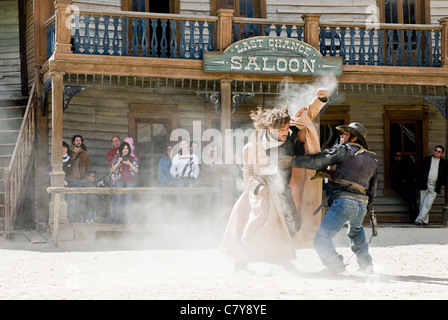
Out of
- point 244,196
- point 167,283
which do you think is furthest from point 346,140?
point 167,283

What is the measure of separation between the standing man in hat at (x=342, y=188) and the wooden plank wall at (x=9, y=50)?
9.36 m

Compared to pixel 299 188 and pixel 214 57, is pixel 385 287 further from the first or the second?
pixel 214 57

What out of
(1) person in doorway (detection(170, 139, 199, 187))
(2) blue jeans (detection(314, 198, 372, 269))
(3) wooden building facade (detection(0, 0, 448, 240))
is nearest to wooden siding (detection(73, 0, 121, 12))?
(3) wooden building facade (detection(0, 0, 448, 240))

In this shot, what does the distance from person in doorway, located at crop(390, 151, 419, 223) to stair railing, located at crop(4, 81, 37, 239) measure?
7.67 metres

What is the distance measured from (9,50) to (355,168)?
1013cm

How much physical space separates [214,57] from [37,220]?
4.55 metres

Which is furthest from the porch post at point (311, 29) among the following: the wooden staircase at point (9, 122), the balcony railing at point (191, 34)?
the wooden staircase at point (9, 122)

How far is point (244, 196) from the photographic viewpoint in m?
7.42

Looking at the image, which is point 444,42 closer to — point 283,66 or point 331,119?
point 331,119

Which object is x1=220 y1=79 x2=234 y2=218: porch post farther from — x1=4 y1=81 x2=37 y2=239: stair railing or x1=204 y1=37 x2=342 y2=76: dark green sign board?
x1=4 y1=81 x2=37 y2=239: stair railing

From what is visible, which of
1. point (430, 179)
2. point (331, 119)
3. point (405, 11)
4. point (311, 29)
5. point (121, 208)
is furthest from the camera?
point (405, 11)

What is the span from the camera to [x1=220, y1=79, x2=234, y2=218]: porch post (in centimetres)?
1227

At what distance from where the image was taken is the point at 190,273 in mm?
7598

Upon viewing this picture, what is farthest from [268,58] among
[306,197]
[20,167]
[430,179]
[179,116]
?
[306,197]
